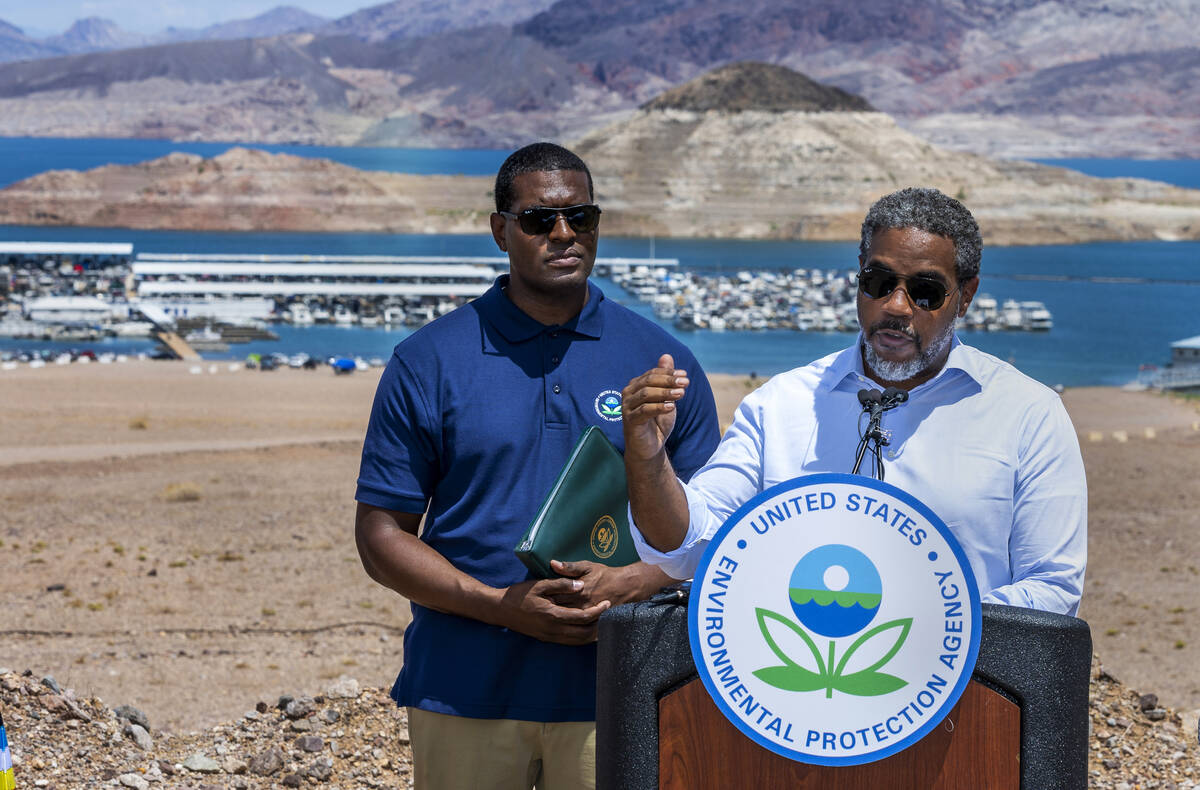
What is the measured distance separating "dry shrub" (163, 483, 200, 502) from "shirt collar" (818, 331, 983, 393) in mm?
15099

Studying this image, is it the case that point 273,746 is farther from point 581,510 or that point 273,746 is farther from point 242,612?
point 242,612

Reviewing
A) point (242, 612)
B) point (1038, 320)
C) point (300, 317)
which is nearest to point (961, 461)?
point (242, 612)

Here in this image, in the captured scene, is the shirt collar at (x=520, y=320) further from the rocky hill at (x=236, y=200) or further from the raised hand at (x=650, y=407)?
the rocky hill at (x=236, y=200)

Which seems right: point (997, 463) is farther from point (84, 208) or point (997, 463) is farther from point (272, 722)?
point (84, 208)

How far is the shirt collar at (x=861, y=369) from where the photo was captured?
244 centimetres

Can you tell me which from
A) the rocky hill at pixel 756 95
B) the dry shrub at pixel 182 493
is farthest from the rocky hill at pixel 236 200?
the dry shrub at pixel 182 493

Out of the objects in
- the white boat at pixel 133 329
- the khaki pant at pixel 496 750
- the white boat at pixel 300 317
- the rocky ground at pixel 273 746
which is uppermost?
the khaki pant at pixel 496 750

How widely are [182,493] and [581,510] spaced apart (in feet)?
49.0

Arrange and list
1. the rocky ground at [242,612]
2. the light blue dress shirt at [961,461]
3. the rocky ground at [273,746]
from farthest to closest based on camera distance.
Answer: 1. the rocky ground at [242,612]
2. the rocky ground at [273,746]
3. the light blue dress shirt at [961,461]

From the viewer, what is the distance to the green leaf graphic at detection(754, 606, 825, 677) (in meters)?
2.03

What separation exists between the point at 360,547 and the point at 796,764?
140cm

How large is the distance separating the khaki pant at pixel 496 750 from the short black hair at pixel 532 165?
3.95 feet

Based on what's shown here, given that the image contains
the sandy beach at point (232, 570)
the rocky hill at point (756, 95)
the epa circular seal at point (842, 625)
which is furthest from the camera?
the rocky hill at point (756, 95)

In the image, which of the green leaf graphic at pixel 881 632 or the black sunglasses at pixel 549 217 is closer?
the green leaf graphic at pixel 881 632
